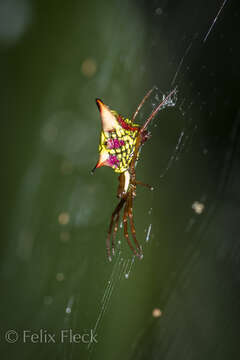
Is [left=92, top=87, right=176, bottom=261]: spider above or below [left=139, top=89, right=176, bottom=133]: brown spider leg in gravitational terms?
below

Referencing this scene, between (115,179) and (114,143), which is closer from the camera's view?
(114,143)

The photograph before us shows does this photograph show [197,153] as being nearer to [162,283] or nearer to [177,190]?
[177,190]

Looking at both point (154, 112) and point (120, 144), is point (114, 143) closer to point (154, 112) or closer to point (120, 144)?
point (120, 144)

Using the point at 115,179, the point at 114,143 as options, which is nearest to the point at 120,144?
the point at 114,143

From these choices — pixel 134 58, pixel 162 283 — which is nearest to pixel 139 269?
pixel 162 283

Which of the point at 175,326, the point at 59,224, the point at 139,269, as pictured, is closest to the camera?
the point at 59,224

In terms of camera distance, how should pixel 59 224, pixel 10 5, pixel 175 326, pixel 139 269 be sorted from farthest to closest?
pixel 175 326, pixel 139 269, pixel 59 224, pixel 10 5

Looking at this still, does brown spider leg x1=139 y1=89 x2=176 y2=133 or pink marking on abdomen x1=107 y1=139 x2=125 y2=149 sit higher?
brown spider leg x1=139 y1=89 x2=176 y2=133

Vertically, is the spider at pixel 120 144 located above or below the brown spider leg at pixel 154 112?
below
